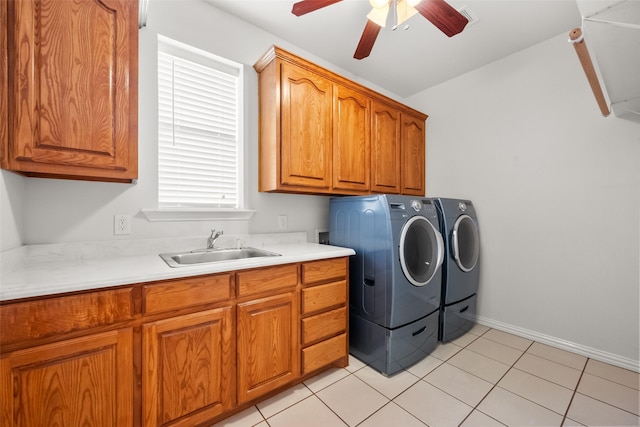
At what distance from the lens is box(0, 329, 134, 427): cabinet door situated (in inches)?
35.7

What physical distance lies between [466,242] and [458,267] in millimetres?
305

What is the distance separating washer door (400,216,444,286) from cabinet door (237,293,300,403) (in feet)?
3.06

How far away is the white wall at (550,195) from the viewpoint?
195 centimetres

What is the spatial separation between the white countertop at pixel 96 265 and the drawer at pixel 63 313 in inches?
1.6

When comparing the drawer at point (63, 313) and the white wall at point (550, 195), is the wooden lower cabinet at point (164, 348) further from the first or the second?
the white wall at point (550, 195)

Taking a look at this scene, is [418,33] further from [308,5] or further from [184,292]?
[184,292]

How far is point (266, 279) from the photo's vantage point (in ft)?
4.89

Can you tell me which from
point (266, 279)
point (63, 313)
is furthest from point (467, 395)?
point (63, 313)

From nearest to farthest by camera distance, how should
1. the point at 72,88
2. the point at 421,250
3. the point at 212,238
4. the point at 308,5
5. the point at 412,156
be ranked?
the point at 72,88
the point at 308,5
the point at 212,238
the point at 421,250
the point at 412,156

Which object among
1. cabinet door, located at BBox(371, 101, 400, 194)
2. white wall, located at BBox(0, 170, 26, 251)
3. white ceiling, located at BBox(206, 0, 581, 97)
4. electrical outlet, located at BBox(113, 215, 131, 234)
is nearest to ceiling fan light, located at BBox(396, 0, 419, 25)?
white ceiling, located at BBox(206, 0, 581, 97)

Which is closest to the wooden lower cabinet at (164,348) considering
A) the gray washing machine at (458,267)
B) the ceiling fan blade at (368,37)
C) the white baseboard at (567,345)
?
the gray washing machine at (458,267)

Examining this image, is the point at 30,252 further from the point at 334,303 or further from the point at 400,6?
the point at 400,6

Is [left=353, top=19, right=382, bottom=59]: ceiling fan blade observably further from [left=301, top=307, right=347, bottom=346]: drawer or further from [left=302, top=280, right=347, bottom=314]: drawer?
[left=301, top=307, right=347, bottom=346]: drawer

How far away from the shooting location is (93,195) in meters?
1.52
